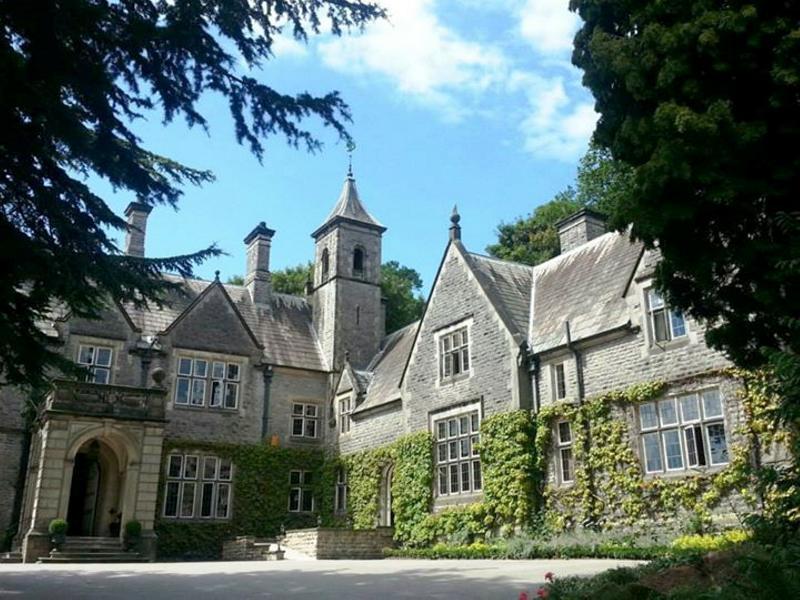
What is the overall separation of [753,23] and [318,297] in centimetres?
2629

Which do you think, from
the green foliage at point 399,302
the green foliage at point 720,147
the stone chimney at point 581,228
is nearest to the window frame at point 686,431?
the green foliage at point 720,147

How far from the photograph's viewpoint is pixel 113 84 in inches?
358

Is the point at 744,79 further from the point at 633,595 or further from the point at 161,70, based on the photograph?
the point at 161,70

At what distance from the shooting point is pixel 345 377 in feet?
97.2

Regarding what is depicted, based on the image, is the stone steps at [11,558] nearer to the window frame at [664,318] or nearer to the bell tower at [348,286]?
the bell tower at [348,286]

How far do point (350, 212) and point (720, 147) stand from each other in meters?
26.2

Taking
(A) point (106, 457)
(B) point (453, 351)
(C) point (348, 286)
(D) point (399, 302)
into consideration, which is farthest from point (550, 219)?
(A) point (106, 457)

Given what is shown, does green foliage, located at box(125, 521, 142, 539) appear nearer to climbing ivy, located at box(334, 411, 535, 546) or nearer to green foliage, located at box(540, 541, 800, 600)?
climbing ivy, located at box(334, 411, 535, 546)

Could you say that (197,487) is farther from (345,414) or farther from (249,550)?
(345,414)

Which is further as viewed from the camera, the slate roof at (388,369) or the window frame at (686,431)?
the slate roof at (388,369)

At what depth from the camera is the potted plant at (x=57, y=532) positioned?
21.2 meters

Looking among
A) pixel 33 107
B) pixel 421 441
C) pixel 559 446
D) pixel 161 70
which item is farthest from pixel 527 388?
pixel 33 107

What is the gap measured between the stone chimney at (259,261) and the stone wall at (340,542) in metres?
12.0

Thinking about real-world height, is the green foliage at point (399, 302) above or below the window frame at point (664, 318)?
above
